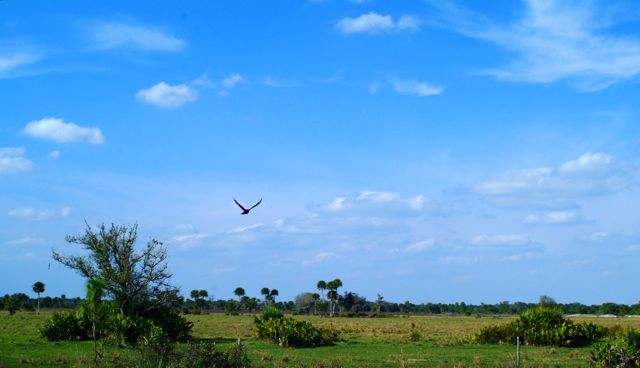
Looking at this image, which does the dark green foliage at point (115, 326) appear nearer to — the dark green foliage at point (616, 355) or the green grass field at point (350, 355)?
the green grass field at point (350, 355)

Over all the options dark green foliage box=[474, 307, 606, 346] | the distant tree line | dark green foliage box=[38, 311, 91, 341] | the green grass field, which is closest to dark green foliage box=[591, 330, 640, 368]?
the green grass field

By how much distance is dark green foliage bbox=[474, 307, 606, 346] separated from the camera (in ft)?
143

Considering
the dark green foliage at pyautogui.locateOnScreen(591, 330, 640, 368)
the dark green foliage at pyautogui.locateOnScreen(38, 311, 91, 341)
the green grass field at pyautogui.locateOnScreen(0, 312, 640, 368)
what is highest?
the dark green foliage at pyautogui.locateOnScreen(38, 311, 91, 341)

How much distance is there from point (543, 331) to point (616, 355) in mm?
17020

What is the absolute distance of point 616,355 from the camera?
2723 centimetres

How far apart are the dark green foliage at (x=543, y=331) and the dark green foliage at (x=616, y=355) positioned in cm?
1505

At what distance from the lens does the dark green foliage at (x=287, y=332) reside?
4175 centimetres

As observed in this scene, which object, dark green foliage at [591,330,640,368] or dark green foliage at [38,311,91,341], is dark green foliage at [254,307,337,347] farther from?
dark green foliage at [591,330,640,368]

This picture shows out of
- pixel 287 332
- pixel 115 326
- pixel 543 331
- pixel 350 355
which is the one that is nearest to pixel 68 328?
pixel 115 326

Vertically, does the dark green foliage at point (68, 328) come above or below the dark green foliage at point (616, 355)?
above

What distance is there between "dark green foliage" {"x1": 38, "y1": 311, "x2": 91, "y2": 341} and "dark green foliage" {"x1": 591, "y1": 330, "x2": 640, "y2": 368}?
29.4m

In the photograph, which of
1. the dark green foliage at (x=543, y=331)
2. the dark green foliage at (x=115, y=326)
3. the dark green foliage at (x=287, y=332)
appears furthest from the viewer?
the dark green foliage at (x=543, y=331)

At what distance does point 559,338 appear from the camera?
142ft

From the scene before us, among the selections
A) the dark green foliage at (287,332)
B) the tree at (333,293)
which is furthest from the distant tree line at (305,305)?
the dark green foliage at (287,332)
